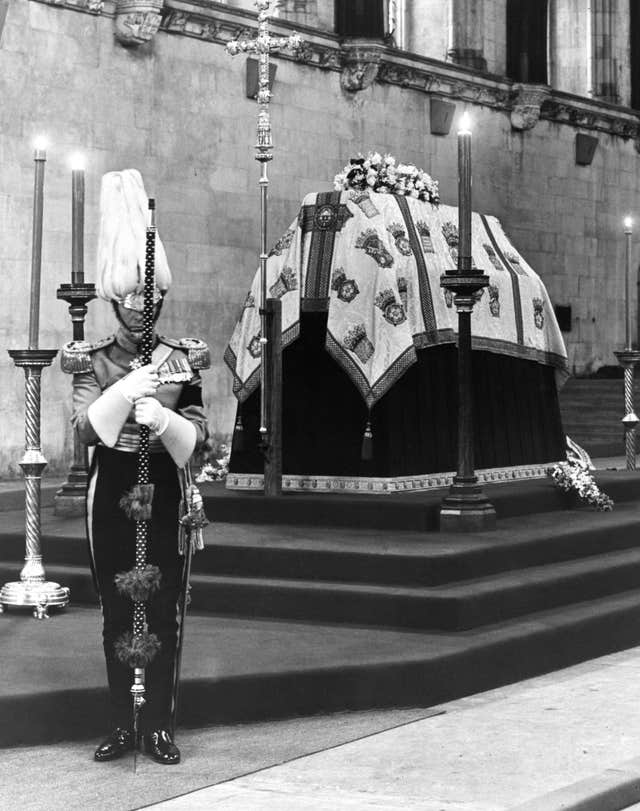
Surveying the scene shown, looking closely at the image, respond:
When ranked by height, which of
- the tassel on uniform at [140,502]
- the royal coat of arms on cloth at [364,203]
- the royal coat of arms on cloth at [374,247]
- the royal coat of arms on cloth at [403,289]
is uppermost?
the royal coat of arms on cloth at [364,203]

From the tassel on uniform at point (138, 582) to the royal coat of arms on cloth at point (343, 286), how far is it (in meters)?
3.74

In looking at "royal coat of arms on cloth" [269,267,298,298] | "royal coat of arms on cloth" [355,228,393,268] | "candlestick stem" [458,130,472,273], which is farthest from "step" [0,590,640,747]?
"royal coat of arms on cloth" [269,267,298,298]

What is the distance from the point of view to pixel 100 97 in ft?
47.9

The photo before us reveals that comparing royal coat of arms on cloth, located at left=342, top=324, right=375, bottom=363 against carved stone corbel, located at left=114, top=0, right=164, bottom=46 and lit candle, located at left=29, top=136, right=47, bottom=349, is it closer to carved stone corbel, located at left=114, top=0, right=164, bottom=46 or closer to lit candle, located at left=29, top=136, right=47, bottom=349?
lit candle, located at left=29, top=136, right=47, bottom=349

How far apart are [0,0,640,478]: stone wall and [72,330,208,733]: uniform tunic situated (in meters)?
8.35

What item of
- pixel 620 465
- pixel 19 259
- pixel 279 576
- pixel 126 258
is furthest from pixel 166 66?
pixel 126 258

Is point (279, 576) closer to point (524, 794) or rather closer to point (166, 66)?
point (524, 794)

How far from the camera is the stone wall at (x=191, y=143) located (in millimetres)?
13859

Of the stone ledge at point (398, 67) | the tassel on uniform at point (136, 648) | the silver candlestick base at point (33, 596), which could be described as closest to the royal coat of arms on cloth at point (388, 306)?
the silver candlestick base at point (33, 596)

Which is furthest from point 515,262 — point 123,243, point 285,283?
point 123,243

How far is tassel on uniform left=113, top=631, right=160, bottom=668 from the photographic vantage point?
5.40 m

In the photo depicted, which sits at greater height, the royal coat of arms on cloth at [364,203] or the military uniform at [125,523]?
the royal coat of arms on cloth at [364,203]

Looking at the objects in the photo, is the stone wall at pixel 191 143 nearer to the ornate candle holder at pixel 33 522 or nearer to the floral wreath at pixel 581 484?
the floral wreath at pixel 581 484

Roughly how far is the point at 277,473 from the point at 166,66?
296 inches
